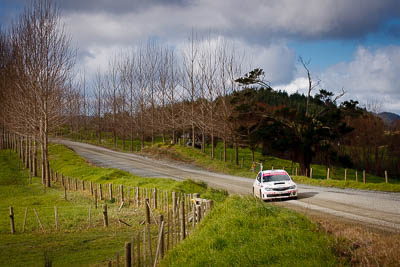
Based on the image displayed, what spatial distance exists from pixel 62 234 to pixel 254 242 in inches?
473

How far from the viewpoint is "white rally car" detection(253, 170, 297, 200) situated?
71.4 feet

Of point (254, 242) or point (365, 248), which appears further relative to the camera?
point (254, 242)

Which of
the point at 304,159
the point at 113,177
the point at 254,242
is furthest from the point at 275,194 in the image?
the point at 304,159

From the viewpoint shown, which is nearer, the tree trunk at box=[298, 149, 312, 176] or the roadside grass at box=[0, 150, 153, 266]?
the roadside grass at box=[0, 150, 153, 266]

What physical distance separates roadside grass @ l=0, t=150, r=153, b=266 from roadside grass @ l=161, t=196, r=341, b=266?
413 cm

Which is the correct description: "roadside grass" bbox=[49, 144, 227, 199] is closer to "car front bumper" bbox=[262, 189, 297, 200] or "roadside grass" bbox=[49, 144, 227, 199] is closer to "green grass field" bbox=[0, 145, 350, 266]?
"green grass field" bbox=[0, 145, 350, 266]

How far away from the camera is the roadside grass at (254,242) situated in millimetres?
8930

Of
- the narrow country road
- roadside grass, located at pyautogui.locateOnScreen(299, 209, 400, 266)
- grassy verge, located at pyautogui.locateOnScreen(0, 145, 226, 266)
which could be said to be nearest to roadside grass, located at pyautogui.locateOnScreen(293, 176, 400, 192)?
the narrow country road

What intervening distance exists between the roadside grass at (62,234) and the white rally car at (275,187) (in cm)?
680

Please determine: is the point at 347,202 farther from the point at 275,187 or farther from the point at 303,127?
the point at 303,127

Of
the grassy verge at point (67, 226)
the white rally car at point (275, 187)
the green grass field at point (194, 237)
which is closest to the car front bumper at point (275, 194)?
the white rally car at point (275, 187)

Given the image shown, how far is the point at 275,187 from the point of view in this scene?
862 inches

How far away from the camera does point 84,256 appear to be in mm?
14727

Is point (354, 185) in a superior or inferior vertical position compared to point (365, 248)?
inferior
